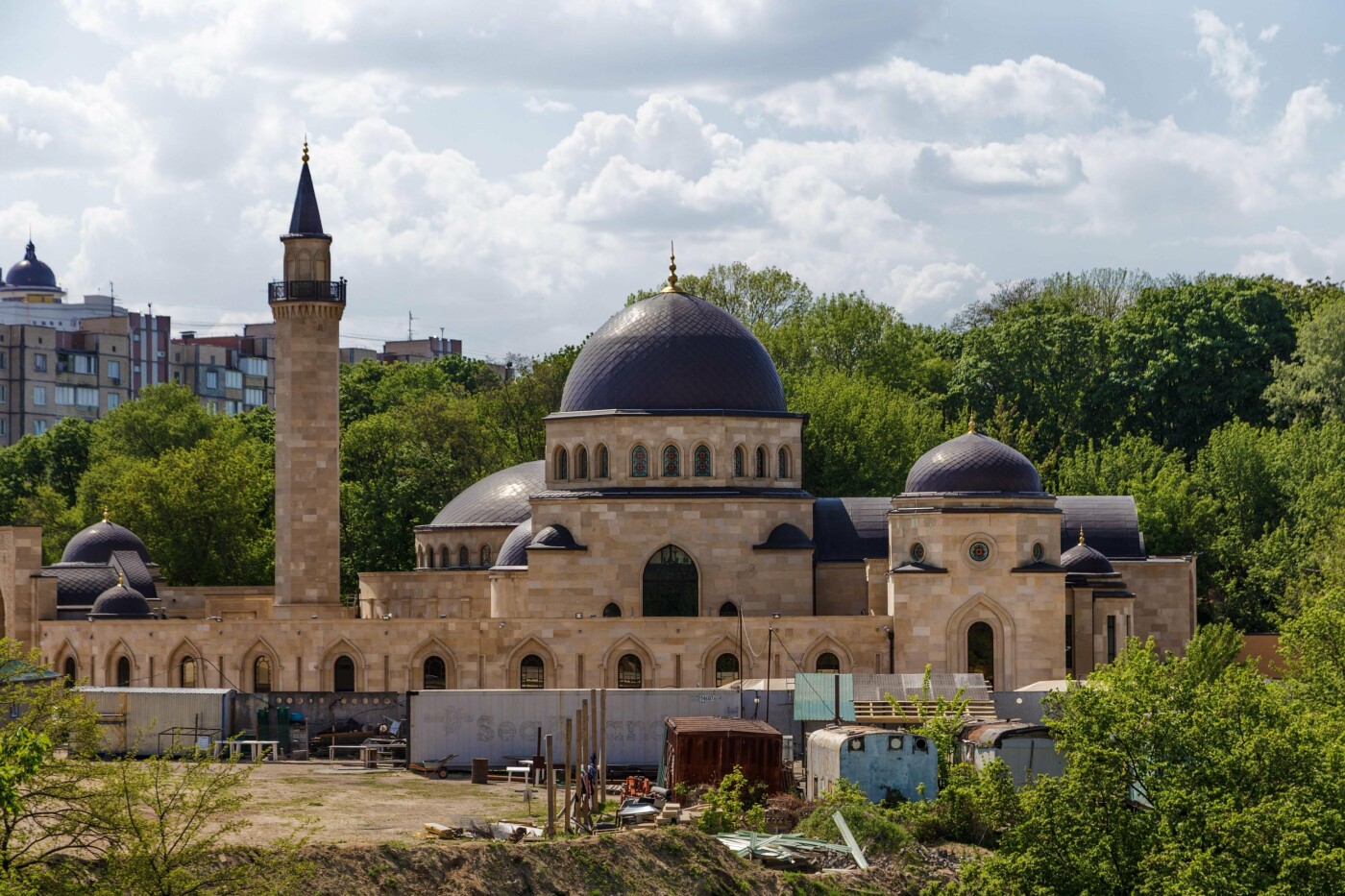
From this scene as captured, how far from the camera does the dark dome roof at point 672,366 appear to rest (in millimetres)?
63938

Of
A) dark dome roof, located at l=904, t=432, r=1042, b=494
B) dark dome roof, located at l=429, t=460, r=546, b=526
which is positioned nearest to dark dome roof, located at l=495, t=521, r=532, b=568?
dark dome roof, located at l=429, t=460, r=546, b=526

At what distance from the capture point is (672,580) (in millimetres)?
63406

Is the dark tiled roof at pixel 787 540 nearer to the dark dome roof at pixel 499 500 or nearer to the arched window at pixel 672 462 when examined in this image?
the arched window at pixel 672 462

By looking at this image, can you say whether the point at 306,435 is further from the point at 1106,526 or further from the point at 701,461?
the point at 1106,526

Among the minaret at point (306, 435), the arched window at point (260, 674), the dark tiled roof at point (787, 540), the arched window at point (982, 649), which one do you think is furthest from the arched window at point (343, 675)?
the arched window at point (982, 649)

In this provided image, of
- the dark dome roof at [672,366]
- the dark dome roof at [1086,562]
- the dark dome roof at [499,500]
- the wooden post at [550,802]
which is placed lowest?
the wooden post at [550,802]

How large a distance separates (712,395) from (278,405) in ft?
42.6

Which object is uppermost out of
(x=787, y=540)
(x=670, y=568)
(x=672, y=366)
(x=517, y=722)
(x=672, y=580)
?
(x=672, y=366)

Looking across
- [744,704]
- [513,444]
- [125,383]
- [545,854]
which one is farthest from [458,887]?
[125,383]

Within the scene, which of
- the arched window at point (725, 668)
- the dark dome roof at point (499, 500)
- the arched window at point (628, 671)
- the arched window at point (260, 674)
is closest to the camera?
the arched window at point (725, 668)

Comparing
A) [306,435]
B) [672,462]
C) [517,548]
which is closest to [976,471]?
[672,462]

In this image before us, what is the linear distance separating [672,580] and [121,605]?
16.6 metres

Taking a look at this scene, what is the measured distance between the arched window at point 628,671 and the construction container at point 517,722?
7.42 m

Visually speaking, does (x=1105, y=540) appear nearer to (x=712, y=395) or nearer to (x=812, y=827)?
(x=712, y=395)
